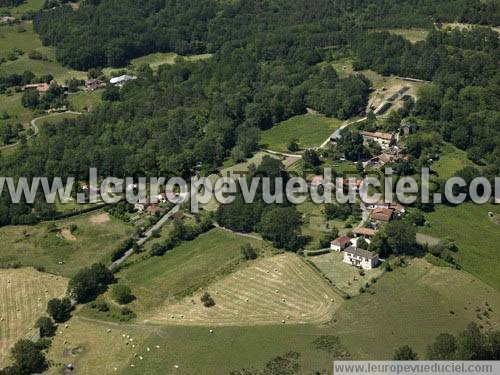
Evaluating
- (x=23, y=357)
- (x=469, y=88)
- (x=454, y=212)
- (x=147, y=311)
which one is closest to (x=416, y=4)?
(x=469, y=88)

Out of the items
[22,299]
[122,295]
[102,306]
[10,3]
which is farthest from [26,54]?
[102,306]

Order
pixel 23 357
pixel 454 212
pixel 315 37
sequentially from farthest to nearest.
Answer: pixel 315 37 → pixel 454 212 → pixel 23 357

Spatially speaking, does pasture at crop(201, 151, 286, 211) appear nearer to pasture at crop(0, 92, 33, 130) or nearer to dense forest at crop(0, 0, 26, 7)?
pasture at crop(0, 92, 33, 130)

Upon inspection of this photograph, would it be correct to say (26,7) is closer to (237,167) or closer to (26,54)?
(26,54)

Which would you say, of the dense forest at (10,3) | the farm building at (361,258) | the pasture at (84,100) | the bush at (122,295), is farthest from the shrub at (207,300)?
the dense forest at (10,3)

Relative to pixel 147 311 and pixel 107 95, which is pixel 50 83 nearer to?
pixel 107 95

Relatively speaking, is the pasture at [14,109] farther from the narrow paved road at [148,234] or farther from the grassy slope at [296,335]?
the grassy slope at [296,335]
